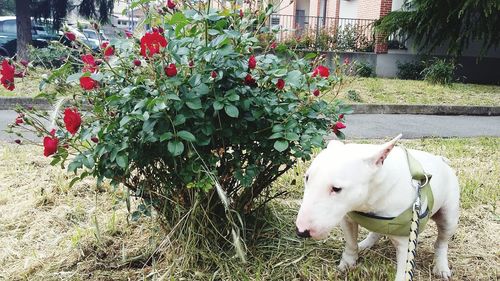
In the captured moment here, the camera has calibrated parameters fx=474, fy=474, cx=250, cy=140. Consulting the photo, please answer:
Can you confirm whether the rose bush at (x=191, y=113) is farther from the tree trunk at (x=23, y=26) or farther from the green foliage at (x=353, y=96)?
the tree trunk at (x=23, y=26)

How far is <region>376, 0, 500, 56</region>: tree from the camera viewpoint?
12.4 metres

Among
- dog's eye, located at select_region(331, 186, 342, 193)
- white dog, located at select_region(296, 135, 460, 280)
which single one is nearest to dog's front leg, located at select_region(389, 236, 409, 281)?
white dog, located at select_region(296, 135, 460, 280)

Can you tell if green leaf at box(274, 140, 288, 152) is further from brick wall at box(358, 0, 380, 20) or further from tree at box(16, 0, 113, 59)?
brick wall at box(358, 0, 380, 20)

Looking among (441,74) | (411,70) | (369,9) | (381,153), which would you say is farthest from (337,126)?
(369,9)

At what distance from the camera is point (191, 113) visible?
80.7 inches

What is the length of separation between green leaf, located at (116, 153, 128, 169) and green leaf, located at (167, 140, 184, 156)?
211mm

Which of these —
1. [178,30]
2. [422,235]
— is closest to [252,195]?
[178,30]

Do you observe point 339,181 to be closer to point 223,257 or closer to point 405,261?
point 405,261

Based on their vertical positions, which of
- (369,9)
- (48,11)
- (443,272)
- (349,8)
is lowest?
(443,272)

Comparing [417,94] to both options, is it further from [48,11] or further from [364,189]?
[48,11]

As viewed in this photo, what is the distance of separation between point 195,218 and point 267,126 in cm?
58

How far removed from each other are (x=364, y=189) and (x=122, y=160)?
1.03 m

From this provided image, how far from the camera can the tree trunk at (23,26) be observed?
14078 millimetres

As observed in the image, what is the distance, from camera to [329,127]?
96.3 inches
